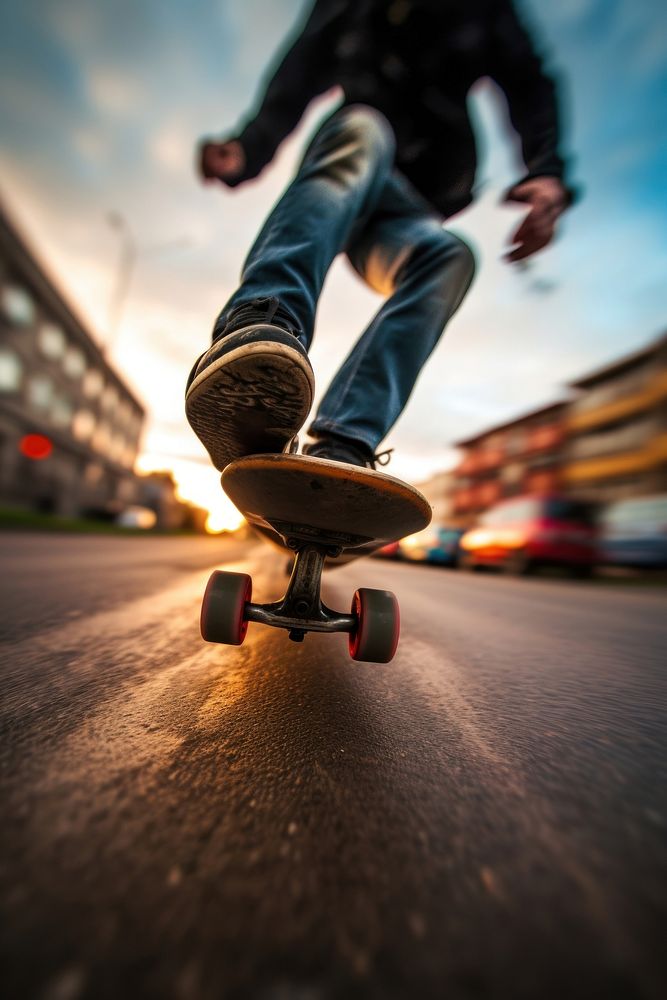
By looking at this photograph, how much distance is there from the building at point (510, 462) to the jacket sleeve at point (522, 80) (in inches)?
1231

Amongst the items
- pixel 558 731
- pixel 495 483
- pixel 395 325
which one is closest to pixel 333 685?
pixel 558 731

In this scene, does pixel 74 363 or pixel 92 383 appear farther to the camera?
pixel 92 383

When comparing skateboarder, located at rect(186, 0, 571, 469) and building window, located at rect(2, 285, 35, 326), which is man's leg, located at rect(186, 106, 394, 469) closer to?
skateboarder, located at rect(186, 0, 571, 469)

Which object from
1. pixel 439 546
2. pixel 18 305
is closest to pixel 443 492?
pixel 439 546

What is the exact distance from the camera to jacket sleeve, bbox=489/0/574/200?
5.51 feet

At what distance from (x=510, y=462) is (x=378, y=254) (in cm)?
3609

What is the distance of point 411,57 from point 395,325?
115cm

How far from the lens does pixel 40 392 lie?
21.5 m

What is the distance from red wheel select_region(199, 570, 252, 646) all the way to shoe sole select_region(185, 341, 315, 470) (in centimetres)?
33

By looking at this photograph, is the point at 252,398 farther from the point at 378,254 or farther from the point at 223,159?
the point at 223,159

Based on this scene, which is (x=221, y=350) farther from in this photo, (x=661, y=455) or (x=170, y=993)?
(x=661, y=455)

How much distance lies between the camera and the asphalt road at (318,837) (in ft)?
1.01

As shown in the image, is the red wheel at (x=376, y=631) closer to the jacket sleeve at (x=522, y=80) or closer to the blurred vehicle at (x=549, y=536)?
the jacket sleeve at (x=522, y=80)

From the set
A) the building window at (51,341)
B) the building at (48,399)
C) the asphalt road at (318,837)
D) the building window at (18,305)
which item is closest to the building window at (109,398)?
the building at (48,399)
